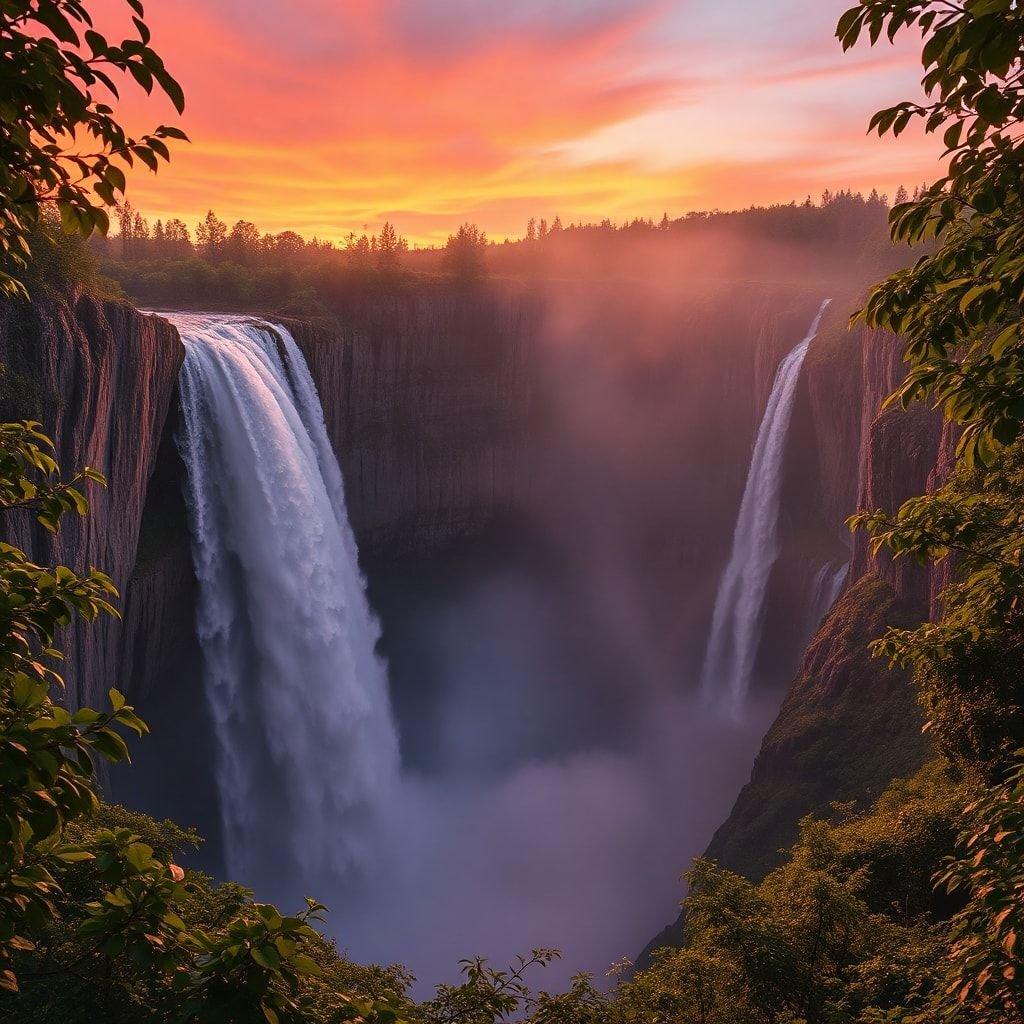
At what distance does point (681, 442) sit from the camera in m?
56.9

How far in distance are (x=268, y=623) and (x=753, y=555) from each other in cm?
2715

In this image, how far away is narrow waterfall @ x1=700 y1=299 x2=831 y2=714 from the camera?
44.1 meters

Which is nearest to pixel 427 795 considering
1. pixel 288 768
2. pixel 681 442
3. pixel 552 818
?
pixel 552 818

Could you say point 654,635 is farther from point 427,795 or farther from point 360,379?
point 360,379

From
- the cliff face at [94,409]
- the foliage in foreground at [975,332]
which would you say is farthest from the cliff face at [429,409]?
the foliage in foreground at [975,332]

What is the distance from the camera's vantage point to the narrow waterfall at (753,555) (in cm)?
4409

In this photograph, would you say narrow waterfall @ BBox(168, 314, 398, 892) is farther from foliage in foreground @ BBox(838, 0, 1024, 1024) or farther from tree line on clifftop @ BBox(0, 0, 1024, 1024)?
foliage in foreground @ BBox(838, 0, 1024, 1024)

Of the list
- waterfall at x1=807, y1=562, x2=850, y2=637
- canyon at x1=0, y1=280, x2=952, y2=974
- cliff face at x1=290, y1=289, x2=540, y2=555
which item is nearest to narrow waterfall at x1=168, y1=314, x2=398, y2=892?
canyon at x1=0, y1=280, x2=952, y2=974

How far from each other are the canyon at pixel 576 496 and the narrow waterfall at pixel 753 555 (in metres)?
0.75

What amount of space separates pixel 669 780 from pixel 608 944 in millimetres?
11339

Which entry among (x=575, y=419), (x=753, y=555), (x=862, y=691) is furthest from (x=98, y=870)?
(x=575, y=419)

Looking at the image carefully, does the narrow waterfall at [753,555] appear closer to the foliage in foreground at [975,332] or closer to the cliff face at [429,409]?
the cliff face at [429,409]

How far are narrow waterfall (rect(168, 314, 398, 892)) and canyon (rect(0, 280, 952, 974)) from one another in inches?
56.8

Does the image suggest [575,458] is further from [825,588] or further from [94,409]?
[94,409]
